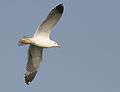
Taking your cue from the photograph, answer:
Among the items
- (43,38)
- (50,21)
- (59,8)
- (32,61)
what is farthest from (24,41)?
(59,8)

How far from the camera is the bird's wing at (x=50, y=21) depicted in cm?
2819

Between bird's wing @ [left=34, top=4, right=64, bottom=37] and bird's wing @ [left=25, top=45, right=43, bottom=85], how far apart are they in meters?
1.16

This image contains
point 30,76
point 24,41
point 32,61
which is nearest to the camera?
point 24,41

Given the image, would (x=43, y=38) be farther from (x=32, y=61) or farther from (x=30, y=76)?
(x=30, y=76)

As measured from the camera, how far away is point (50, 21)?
28.3m

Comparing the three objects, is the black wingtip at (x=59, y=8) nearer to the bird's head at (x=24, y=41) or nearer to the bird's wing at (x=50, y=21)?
the bird's wing at (x=50, y=21)

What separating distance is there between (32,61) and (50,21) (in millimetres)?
3285

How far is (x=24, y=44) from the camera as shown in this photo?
91.2 ft

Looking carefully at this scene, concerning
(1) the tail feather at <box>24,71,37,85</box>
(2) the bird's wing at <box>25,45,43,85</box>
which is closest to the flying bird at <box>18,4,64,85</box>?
(2) the bird's wing at <box>25,45,43,85</box>

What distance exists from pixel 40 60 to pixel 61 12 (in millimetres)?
3923

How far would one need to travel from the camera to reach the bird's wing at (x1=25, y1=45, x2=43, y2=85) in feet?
96.6

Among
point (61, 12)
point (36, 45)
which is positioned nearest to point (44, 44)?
point (36, 45)

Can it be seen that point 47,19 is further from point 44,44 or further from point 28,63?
point 28,63

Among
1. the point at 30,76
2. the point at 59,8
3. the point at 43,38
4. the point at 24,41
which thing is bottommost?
the point at 30,76
